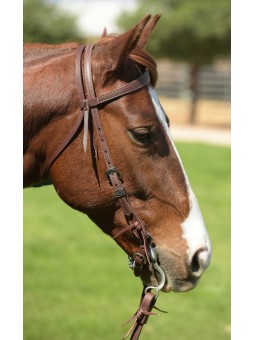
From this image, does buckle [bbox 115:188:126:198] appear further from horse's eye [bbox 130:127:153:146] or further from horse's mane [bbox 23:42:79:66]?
horse's mane [bbox 23:42:79:66]

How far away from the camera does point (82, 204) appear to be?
2.26 m

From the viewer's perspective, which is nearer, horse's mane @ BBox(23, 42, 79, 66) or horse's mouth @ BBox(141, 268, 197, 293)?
horse's mouth @ BBox(141, 268, 197, 293)

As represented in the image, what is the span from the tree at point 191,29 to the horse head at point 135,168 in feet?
58.8

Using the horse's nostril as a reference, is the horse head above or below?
above

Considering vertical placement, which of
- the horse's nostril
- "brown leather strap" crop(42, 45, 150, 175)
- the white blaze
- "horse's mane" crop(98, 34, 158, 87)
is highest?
"horse's mane" crop(98, 34, 158, 87)

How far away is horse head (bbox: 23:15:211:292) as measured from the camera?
7.11 ft

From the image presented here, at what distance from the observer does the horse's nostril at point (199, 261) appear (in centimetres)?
212

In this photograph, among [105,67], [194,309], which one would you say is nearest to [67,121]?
[105,67]

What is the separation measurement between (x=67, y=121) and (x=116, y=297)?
3867mm

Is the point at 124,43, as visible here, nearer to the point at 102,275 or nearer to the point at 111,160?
the point at 111,160

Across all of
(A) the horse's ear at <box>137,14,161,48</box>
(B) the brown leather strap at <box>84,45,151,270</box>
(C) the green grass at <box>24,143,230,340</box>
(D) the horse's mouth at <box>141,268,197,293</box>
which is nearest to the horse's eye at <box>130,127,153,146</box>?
(B) the brown leather strap at <box>84,45,151,270</box>
